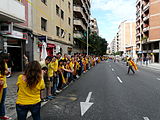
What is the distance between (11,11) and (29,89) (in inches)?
327

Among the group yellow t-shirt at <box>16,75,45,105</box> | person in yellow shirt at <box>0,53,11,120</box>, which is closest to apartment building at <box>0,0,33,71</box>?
person in yellow shirt at <box>0,53,11,120</box>

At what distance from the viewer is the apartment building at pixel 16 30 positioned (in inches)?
362

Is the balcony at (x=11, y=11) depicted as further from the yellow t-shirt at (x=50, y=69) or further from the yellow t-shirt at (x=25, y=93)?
the yellow t-shirt at (x=25, y=93)

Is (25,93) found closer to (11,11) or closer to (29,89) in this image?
(29,89)

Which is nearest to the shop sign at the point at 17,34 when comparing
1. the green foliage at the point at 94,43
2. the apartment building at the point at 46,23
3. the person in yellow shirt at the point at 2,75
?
the apartment building at the point at 46,23

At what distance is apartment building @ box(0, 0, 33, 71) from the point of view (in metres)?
9.19

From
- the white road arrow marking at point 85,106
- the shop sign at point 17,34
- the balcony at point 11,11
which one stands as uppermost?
the balcony at point 11,11

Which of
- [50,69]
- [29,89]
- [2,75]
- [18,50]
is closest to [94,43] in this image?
[18,50]

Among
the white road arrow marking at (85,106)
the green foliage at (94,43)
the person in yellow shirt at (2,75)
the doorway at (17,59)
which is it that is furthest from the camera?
the green foliage at (94,43)

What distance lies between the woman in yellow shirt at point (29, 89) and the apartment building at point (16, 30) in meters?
7.40

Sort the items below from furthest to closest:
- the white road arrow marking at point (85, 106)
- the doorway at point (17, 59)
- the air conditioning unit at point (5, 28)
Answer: the doorway at point (17, 59) → the air conditioning unit at point (5, 28) → the white road arrow marking at point (85, 106)

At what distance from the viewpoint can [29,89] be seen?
2559 mm

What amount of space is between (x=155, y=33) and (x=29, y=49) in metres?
34.8

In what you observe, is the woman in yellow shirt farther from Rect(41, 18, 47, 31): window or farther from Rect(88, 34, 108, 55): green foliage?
Rect(88, 34, 108, 55): green foliage
